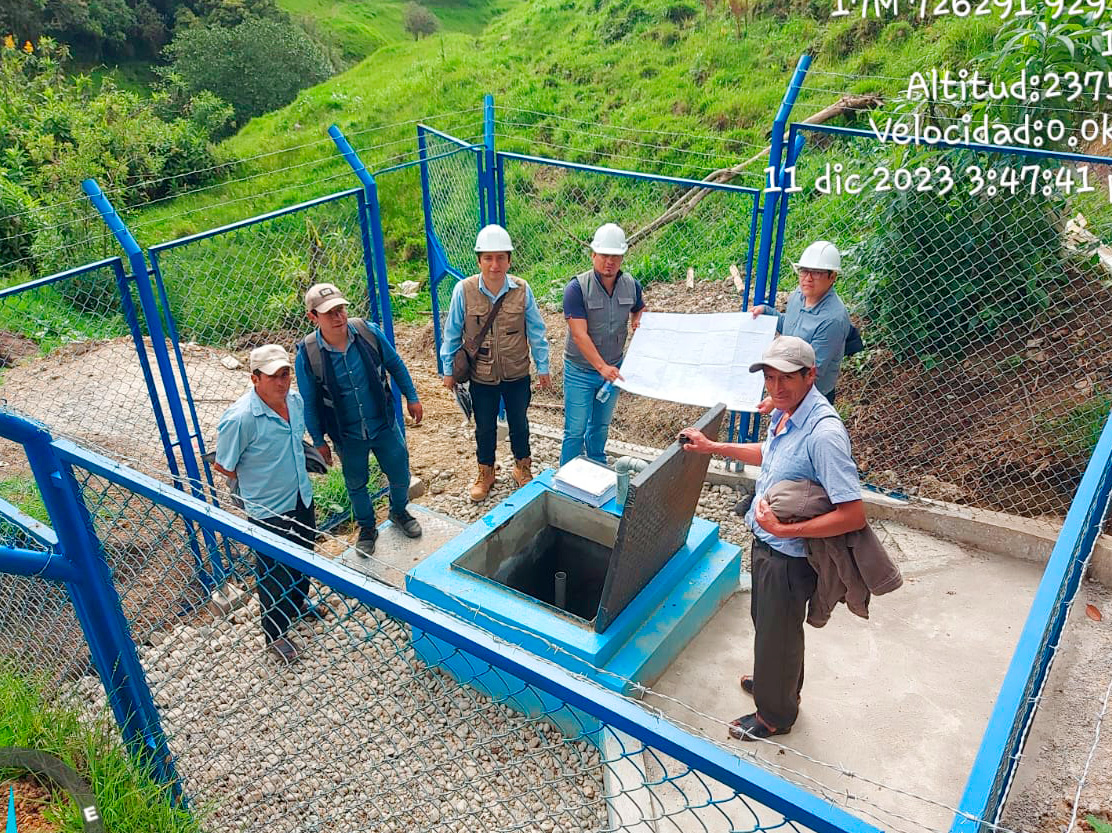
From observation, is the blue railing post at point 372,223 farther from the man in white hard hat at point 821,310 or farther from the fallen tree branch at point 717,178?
the fallen tree branch at point 717,178

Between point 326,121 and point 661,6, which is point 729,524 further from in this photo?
point 326,121

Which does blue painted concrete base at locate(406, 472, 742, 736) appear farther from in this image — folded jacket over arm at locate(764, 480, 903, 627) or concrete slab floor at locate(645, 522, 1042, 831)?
folded jacket over arm at locate(764, 480, 903, 627)

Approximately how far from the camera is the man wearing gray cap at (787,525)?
9.72 ft

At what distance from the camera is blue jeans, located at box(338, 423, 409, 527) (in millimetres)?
4758

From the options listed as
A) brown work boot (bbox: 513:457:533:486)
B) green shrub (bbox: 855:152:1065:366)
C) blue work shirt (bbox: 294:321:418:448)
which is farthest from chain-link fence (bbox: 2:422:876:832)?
green shrub (bbox: 855:152:1065:366)

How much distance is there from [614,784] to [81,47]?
43.0m

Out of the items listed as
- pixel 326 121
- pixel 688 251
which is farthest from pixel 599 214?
pixel 326 121

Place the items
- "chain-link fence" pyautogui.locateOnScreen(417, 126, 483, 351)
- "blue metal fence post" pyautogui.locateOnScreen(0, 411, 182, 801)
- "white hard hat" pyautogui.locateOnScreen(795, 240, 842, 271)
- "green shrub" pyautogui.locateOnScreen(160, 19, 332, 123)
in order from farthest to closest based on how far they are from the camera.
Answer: "green shrub" pyautogui.locateOnScreen(160, 19, 332, 123) < "chain-link fence" pyautogui.locateOnScreen(417, 126, 483, 351) < "white hard hat" pyautogui.locateOnScreen(795, 240, 842, 271) < "blue metal fence post" pyautogui.locateOnScreen(0, 411, 182, 801)

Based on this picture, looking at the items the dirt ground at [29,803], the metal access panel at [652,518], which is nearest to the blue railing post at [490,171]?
the metal access panel at [652,518]

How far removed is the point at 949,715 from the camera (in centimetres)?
379

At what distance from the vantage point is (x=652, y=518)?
3.66 metres

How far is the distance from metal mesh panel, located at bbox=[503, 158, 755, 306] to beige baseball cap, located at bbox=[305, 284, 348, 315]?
449cm

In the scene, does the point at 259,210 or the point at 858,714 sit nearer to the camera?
the point at 858,714

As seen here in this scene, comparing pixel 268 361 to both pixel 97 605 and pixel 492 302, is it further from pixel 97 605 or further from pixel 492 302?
pixel 492 302
